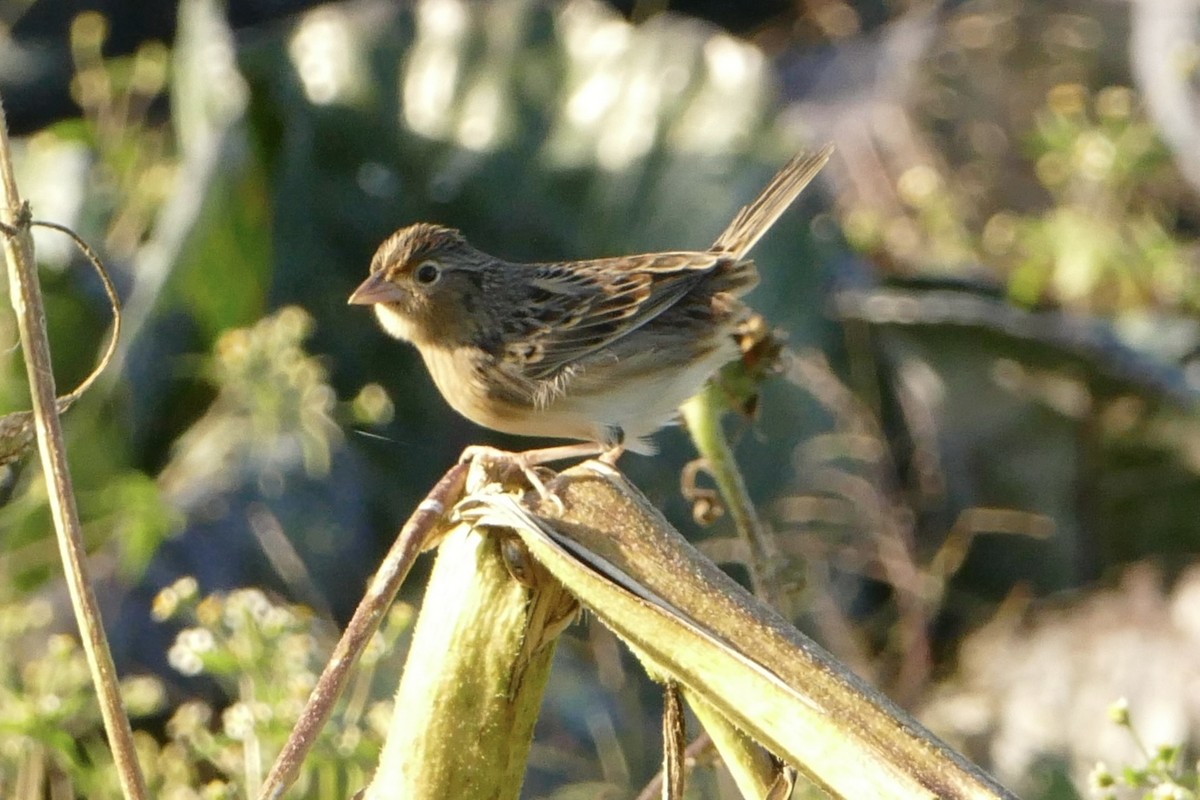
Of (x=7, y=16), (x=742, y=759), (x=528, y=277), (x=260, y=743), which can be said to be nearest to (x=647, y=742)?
(x=528, y=277)

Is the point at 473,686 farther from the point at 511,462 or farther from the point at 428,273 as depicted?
the point at 428,273

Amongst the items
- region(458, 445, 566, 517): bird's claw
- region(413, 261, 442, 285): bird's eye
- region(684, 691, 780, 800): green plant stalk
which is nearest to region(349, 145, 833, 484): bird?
region(413, 261, 442, 285): bird's eye

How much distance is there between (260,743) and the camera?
2027mm

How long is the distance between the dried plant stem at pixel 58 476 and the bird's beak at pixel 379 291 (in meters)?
1.69

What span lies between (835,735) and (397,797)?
368 mm

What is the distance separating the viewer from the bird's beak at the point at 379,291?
310 centimetres

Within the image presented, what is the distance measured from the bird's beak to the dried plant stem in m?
1.69

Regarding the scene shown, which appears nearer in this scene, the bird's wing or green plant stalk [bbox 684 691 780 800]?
green plant stalk [bbox 684 691 780 800]

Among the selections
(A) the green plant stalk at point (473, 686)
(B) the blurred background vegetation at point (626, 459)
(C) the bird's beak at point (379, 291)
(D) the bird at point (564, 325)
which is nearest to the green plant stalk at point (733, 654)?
(A) the green plant stalk at point (473, 686)

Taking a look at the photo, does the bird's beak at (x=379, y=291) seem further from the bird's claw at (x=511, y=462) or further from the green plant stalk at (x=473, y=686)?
the green plant stalk at (x=473, y=686)

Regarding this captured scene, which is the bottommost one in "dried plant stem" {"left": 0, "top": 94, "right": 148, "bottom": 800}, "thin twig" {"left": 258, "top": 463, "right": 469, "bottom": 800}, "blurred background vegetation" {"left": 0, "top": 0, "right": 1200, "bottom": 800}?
"blurred background vegetation" {"left": 0, "top": 0, "right": 1200, "bottom": 800}

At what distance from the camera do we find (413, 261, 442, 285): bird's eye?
3.18m

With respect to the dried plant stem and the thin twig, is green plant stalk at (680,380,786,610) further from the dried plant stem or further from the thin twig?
the dried plant stem

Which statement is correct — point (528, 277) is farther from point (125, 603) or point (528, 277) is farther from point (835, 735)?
point (835, 735)
